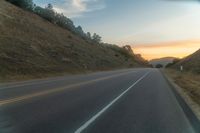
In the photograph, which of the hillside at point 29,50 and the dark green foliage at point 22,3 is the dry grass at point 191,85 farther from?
the dark green foliage at point 22,3

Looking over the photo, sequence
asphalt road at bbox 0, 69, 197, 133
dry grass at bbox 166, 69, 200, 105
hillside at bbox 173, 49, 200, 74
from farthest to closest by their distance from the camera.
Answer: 1. hillside at bbox 173, 49, 200, 74
2. dry grass at bbox 166, 69, 200, 105
3. asphalt road at bbox 0, 69, 197, 133

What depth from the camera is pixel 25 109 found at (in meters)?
12.4

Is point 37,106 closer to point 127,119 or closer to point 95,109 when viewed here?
point 95,109

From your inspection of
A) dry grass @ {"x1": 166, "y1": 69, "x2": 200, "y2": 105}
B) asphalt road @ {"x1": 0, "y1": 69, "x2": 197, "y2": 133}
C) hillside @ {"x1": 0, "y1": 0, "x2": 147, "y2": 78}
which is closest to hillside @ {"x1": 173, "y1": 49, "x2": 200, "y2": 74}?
hillside @ {"x1": 0, "y1": 0, "x2": 147, "y2": 78}

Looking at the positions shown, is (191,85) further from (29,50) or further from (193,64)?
(193,64)

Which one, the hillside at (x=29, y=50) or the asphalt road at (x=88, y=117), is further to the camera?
the hillside at (x=29, y=50)

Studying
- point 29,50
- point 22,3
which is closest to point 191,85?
point 29,50

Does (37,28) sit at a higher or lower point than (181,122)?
higher

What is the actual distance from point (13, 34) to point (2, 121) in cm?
4208

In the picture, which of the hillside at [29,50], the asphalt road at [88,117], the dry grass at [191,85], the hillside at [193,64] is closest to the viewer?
the asphalt road at [88,117]

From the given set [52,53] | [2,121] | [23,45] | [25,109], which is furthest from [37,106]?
[52,53]

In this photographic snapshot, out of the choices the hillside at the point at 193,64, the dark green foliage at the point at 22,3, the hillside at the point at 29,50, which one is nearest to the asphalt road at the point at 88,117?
the hillside at the point at 29,50

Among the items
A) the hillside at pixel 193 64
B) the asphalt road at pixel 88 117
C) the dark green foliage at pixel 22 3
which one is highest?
the dark green foliage at pixel 22 3

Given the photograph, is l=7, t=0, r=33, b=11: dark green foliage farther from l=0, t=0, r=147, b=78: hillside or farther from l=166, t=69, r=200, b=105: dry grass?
l=166, t=69, r=200, b=105: dry grass
